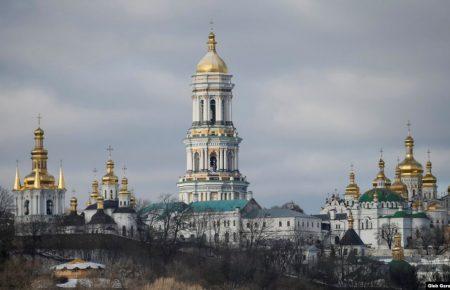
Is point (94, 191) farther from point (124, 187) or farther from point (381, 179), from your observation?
point (381, 179)

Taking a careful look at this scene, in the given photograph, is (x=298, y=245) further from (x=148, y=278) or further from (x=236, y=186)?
(x=148, y=278)

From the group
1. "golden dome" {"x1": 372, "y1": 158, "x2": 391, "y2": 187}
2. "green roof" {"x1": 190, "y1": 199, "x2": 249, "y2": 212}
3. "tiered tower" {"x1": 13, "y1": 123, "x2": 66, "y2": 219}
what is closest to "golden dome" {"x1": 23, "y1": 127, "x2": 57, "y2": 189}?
"tiered tower" {"x1": 13, "y1": 123, "x2": 66, "y2": 219}

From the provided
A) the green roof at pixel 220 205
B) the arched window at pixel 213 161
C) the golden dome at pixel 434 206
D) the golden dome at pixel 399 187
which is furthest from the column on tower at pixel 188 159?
the golden dome at pixel 434 206

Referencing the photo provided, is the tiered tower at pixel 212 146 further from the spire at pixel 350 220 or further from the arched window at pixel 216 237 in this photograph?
the arched window at pixel 216 237

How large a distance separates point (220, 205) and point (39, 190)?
11602 mm

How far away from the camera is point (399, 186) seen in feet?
532

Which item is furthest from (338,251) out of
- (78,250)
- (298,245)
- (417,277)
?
(78,250)

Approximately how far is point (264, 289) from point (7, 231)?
1119 cm

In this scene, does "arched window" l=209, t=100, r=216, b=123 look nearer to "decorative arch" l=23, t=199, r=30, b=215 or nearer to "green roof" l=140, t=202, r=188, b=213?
"green roof" l=140, t=202, r=188, b=213

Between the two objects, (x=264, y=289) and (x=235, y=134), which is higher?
(x=235, y=134)

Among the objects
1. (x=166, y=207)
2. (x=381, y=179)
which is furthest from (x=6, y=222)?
(x=381, y=179)

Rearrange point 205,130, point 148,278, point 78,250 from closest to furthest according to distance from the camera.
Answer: point 148,278, point 78,250, point 205,130

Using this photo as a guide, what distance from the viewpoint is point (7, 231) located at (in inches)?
4626

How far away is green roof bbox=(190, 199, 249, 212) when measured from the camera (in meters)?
150
